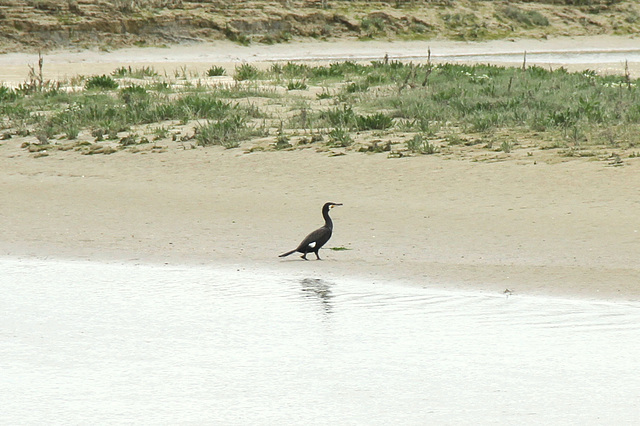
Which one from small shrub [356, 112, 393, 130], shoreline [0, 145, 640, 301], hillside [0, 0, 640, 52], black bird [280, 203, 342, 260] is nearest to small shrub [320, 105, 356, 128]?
small shrub [356, 112, 393, 130]

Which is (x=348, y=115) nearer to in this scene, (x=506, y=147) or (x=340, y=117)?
(x=340, y=117)

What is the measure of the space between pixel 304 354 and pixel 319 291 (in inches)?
69.2

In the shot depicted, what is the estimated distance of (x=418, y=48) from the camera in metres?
45.3

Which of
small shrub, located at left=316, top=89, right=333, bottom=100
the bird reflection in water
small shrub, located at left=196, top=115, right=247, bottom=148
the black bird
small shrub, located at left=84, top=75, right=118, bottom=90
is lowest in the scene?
the bird reflection in water

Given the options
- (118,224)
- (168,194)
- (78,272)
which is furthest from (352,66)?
(78,272)

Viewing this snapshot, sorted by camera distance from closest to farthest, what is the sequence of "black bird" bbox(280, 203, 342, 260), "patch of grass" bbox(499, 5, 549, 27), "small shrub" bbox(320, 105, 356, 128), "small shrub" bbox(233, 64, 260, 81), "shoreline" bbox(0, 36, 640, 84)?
"black bird" bbox(280, 203, 342, 260) < "small shrub" bbox(320, 105, 356, 128) < "small shrub" bbox(233, 64, 260, 81) < "shoreline" bbox(0, 36, 640, 84) < "patch of grass" bbox(499, 5, 549, 27)

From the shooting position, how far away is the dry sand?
8.97 meters

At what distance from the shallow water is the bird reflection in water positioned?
16 millimetres

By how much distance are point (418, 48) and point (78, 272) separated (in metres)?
37.6

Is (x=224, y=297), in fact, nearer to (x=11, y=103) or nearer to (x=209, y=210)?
(x=209, y=210)

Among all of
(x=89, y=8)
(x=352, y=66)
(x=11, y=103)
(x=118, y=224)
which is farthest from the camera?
(x=89, y=8)

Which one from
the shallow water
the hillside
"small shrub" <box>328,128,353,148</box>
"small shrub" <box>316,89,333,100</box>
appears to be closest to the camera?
the shallow water

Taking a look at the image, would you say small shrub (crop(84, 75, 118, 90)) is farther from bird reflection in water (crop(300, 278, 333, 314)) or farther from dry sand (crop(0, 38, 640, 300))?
bird reflection in water (crop(300, 278, 333, 314))

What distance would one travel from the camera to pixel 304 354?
6.43 meters
